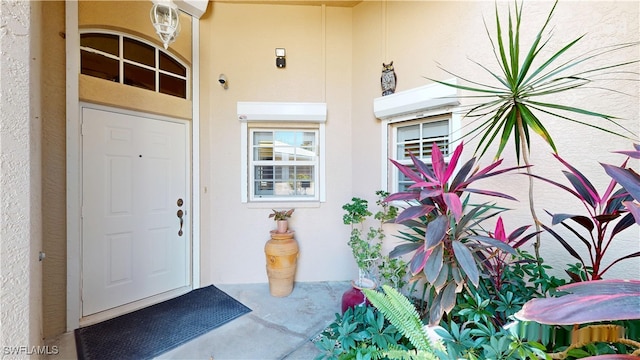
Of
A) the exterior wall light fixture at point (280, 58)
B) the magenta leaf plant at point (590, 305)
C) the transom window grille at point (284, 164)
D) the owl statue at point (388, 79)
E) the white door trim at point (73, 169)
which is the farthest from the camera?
the transom window grille at point (284, 164)

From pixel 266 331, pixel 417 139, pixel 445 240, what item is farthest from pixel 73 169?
pixel 417 139

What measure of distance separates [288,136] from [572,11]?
277 cm

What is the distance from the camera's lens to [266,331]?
7.06 feet

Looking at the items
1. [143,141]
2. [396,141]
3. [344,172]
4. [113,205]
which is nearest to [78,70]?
[143,141]

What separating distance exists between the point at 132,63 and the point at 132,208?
165 centimetres

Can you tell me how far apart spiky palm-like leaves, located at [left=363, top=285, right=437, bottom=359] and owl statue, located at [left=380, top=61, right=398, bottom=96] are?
2.28 meters

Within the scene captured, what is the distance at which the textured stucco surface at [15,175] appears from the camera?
0.90 m

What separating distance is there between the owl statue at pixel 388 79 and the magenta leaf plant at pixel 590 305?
2.44 m

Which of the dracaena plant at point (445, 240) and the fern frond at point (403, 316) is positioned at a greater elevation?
the dracaena plant at point (445, 240)

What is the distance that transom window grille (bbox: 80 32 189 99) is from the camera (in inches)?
93.6

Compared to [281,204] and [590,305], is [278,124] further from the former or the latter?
[590,305]

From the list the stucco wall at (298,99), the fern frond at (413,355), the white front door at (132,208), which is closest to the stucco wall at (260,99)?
the stucco wall at (298,99)

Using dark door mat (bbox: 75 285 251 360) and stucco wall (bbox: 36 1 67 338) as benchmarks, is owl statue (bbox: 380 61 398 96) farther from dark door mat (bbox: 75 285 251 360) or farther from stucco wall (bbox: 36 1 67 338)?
Answer: stucco wall (bbox: 36 1 67 338)

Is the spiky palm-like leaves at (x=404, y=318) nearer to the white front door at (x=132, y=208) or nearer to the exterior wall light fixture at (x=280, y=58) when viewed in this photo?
the white front door at (x=132, y=208)
